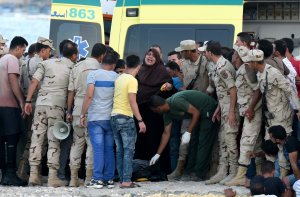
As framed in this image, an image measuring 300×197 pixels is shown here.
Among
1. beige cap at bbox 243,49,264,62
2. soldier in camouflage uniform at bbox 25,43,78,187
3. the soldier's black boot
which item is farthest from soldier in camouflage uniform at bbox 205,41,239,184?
the soldier's black boot

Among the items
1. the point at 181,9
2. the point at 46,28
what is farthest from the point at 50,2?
the point at 181,9

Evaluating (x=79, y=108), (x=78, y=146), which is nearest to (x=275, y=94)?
(x=79, y=108)

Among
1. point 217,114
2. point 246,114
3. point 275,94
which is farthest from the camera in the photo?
point 217,114

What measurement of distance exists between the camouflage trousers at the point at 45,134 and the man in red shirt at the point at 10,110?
0.88 feet

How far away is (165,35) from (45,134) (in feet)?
13.8

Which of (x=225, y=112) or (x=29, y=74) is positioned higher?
(x=29, y=74)

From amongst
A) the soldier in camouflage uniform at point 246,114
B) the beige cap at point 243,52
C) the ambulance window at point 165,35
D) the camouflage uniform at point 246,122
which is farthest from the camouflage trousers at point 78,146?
the ambulance window at point 165,35

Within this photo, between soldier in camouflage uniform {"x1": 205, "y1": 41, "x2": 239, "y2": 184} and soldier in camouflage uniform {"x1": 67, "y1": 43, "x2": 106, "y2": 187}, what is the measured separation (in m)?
1.48

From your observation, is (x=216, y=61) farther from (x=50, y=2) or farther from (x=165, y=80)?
(x=50, y=2)

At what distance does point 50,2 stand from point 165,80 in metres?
4.59

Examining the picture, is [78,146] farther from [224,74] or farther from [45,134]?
[224,74]

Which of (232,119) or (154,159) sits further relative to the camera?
(154,159)

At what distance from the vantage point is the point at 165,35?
14547 mm

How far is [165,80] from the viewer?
11.5 metres
